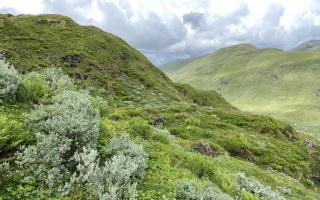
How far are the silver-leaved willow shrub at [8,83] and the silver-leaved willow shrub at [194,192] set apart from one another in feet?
27.7

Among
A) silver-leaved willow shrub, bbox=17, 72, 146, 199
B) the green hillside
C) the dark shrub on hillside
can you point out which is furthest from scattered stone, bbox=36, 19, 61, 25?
silver-leaved willow shrub, bbox=17, 72, 146, 199

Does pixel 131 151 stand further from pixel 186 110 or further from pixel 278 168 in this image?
pixel 186 110

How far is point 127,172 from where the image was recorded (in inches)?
434

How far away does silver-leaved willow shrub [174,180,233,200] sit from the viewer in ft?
38.6

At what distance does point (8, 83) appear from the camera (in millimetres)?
15805

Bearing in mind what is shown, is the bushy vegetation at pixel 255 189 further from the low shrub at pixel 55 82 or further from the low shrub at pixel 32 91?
the low shrub at pixel 55 82

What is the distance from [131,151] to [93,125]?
1.69 metres

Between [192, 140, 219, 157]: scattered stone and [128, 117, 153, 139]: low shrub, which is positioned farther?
[192, 140, 219, 157]: scattered stone

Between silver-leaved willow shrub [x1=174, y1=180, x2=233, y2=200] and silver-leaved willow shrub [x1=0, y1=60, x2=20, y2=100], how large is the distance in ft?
27.7

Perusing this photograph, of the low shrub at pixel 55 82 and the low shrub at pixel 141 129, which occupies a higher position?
the low shrub at pixel 55 82

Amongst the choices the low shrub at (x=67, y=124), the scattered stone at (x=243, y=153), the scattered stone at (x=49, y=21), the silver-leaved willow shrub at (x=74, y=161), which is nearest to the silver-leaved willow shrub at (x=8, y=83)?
the low shrub at (x=67, y=124)

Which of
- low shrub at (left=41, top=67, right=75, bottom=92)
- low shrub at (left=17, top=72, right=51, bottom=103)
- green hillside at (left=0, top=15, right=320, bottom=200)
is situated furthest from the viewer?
low shrub at (left=41, top=67, right=75, bottom=92)

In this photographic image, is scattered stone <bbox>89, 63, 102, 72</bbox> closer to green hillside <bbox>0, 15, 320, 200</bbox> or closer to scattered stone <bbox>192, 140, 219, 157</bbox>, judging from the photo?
green hillside <bbox>0, 15, 320, 200</bbox>

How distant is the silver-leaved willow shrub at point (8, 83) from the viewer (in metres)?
15.8
